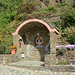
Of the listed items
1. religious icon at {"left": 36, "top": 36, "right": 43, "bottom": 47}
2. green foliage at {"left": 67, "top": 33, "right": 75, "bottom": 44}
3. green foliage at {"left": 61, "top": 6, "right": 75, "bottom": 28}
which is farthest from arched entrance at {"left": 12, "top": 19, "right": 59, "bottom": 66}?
green foliage at {"left": 61, "top": 6, "right": 75, "bottom": 28}

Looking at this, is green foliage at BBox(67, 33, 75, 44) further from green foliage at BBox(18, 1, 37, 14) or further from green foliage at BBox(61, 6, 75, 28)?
green foliage at BBox(18, 1, 37, 14)

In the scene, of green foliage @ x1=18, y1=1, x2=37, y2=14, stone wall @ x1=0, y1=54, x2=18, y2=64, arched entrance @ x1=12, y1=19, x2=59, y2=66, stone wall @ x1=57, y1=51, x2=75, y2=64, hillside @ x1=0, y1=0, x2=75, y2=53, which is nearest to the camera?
stone wall @ x1=0, y1=54, x2=18, y2=64

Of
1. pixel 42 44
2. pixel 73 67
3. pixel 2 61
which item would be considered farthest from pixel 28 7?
pixel 73 67

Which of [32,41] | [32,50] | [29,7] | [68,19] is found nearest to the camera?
[32,50]

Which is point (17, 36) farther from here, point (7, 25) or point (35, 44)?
point (7, 25)

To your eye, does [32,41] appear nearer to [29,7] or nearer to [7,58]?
[7,58]

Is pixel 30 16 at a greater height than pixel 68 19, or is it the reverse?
pixel 30 16

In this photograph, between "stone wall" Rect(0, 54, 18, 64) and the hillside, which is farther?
the hillside

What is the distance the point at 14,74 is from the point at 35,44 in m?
5.94

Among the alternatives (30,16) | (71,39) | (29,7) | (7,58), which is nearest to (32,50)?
(7,58)

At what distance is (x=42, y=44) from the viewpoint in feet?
37.6

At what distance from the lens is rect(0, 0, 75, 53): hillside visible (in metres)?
14.1

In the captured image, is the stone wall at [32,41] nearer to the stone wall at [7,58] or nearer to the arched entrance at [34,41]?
the arched entrance at [34,41]

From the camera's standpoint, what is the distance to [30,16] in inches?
695
